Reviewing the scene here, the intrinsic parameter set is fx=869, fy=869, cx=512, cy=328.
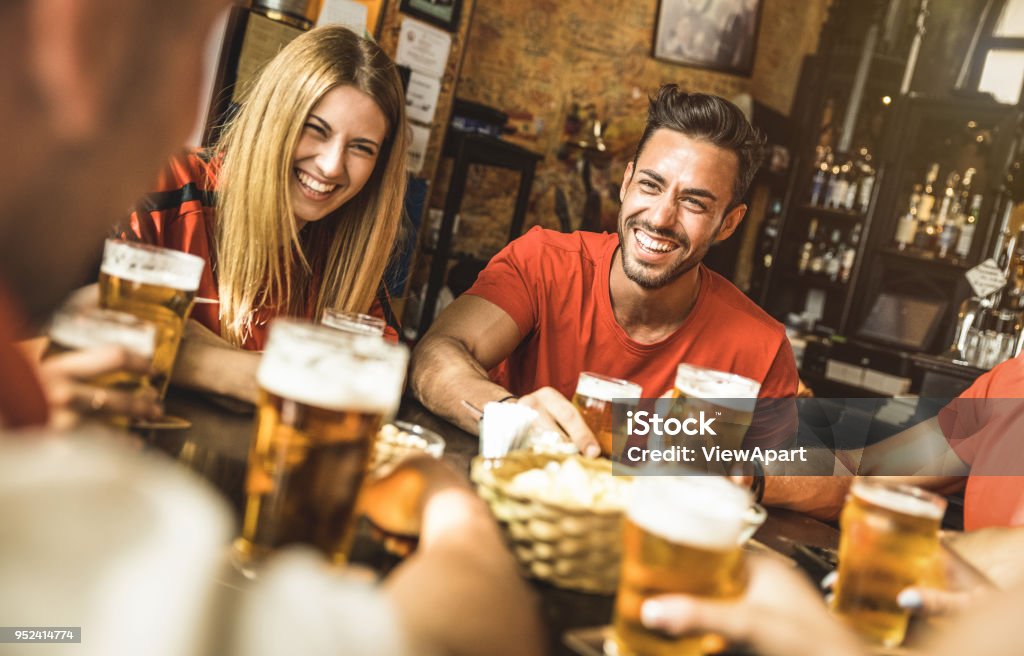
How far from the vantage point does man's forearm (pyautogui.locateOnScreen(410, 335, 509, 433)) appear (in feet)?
5.76

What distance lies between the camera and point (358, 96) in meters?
1.93

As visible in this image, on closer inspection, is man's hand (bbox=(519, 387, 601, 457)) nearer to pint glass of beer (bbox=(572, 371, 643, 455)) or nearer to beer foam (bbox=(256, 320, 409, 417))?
pint glass of beer (bbox=(572, 371, 643, 455))

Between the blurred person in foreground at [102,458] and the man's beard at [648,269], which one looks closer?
the blurred person in foreground at [102,458]

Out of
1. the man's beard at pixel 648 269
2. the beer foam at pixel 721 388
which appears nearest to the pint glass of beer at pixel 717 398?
the beer foam at pixel 721 388

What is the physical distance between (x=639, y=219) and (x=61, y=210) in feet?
6.65

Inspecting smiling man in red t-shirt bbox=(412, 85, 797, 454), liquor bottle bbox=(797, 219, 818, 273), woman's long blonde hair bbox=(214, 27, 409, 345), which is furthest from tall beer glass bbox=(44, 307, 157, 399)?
liquor bottle bbox=(797, 219, 818, 273)

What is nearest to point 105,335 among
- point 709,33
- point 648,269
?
point 648,269

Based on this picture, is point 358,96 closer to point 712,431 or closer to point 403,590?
point 712,431

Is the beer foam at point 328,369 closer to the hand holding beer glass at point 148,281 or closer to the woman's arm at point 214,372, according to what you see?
the hand holding beer glass at point 148,281

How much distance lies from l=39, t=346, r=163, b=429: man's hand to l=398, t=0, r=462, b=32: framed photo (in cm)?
393

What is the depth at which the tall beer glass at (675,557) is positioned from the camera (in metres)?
0.72

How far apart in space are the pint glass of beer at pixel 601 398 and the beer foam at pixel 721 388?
91 millimetres

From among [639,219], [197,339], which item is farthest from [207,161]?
[639,219]

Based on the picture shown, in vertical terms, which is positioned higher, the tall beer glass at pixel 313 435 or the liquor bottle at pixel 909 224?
the liquor bottle at pixel 909 224
